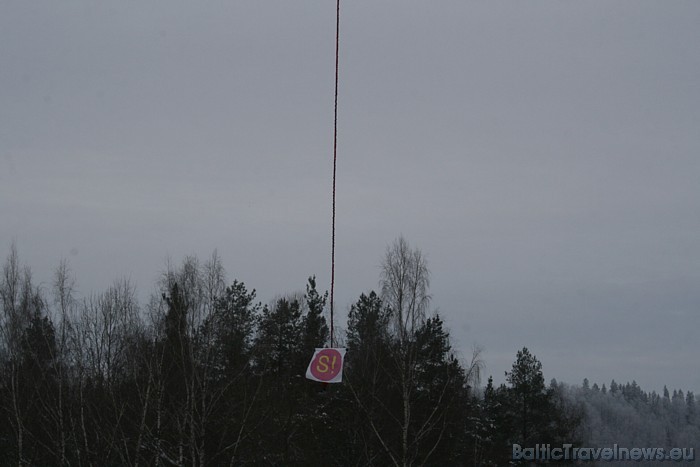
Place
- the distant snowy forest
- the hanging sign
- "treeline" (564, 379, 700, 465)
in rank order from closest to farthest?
the hanging sign, the distant snowy forest, "treeline" (564, 379, 700, 465)

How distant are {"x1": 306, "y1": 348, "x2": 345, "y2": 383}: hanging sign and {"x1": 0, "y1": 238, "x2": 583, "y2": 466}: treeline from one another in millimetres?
9643

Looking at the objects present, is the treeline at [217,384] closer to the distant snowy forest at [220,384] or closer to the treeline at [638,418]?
the distant snowy forest at [220,384]

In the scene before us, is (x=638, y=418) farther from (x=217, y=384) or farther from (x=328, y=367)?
(x=328, y=367)

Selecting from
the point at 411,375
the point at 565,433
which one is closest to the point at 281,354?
the point at 411,375

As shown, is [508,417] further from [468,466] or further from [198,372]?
[198,372]

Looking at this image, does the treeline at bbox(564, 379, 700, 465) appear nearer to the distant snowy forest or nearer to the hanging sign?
the distant snowy forest

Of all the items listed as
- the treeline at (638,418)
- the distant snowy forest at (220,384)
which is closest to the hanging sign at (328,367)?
the distant snowy forest at (220,384)

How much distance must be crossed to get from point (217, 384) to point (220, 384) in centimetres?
30

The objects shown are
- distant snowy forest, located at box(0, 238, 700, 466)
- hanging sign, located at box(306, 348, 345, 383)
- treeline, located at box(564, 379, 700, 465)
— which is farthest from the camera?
treeline, located at box(564, 379, 700, 465)

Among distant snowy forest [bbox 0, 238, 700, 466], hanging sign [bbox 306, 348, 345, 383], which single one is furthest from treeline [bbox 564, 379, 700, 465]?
hanging sign [bbox 306, 348, 345, 383]

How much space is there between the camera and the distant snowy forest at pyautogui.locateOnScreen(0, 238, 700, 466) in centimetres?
2836

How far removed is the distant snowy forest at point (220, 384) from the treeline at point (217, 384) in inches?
3.0

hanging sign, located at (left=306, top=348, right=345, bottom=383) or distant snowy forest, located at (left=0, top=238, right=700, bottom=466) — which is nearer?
hanging sign, located at (left=306, top=348, right=345, bottom=383)

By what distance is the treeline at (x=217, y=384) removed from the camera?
2841 cm
